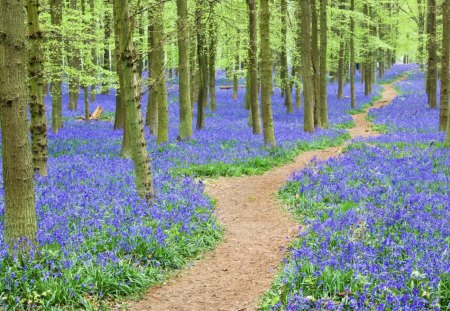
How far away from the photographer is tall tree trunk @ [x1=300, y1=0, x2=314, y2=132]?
19.3 m

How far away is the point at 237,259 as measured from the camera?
7.67m

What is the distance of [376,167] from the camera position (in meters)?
12.2

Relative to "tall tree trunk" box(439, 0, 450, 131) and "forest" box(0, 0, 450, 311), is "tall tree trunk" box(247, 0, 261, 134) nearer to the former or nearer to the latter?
"forest" box(0, 0, 450, 311)

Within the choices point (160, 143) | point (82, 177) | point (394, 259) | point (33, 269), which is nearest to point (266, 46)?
point (160, 143)

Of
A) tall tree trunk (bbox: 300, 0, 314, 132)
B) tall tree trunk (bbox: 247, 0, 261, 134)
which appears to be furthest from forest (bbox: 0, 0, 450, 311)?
tall tree trunk (bbox: 300, 0, 314, 132)

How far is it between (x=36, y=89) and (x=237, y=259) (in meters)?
7.07

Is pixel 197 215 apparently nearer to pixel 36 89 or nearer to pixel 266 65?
pixel 36 89

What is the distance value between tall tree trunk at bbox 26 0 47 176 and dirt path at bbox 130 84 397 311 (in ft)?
14.8

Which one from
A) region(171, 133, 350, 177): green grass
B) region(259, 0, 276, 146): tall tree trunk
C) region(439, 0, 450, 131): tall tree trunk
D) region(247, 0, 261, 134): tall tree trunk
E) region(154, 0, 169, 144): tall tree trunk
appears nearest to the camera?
region(171, 133, 350, 177): green grass

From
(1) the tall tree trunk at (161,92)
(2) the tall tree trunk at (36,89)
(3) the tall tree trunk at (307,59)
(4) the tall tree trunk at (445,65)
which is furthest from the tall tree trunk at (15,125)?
(4) the tall tree trunk at (445,65)

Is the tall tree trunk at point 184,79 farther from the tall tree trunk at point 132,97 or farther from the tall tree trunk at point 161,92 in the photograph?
the tall tree trunk at point 132,97

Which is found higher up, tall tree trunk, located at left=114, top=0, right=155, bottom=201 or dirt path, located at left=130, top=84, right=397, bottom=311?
tall tree trunk, located at left=114, top=0, right=155, bottom=201

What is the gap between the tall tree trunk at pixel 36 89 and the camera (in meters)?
11.0

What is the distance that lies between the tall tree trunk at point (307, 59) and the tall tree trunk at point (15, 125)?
15430mm
